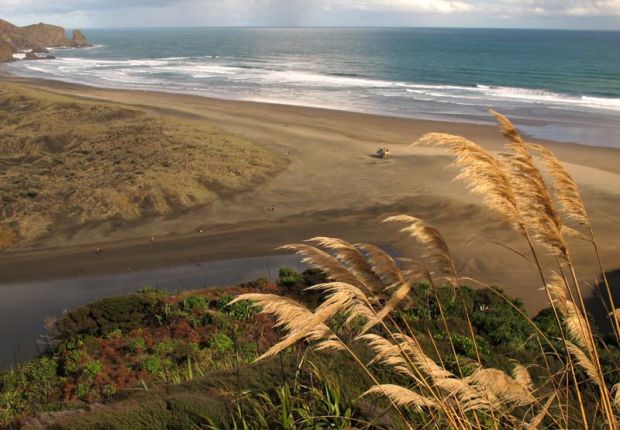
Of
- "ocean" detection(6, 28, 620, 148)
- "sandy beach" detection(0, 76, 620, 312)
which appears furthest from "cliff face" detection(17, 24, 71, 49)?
"sandy beach" detection(0, 76, 620, 312)

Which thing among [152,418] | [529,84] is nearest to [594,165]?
[152,418]

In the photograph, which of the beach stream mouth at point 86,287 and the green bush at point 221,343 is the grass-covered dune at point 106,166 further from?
the green bush at point 221,343

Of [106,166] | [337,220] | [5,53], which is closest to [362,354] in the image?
[337,220]

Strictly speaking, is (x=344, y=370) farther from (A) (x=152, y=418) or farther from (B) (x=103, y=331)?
(B) (x=103, y=331)

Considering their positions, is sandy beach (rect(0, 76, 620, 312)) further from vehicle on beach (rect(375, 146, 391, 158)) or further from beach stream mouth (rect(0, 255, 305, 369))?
beach stream mouth (rect(0, 255, 305, 369))

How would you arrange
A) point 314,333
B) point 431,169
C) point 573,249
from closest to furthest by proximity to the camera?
point 314,333, point 573,249, point 431,169

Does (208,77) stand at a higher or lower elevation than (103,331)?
higher

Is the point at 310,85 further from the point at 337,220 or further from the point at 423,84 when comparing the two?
the point at 337,220
